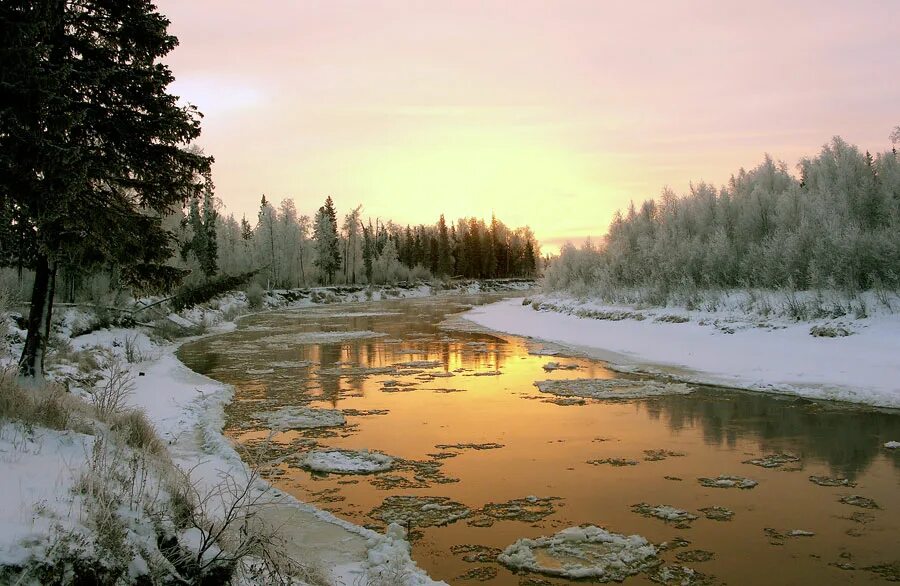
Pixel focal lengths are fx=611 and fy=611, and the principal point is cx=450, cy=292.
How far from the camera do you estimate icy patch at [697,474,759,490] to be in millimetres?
8969

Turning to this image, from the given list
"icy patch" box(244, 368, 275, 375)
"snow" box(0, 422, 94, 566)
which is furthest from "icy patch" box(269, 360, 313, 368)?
"snow" box(0, 422, 94, 566)

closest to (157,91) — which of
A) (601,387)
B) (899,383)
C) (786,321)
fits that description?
(601,387)

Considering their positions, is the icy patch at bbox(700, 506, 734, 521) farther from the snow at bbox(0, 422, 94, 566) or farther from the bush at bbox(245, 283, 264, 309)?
the bush at bbox(245, 283, 264, 309)

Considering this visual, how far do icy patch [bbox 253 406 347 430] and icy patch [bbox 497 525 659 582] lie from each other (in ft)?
22.9

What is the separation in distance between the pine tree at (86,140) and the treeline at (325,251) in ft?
110

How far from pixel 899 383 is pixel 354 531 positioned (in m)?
14.2

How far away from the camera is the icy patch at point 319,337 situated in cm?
3039

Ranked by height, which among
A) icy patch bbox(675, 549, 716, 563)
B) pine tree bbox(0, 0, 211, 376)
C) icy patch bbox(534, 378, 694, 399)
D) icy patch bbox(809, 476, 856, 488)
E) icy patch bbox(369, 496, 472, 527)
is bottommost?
icy patch bbox(369, 496, 472, 527)

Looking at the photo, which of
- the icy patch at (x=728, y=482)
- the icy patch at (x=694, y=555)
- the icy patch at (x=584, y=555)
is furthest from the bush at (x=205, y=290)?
the icy patch at (x=728, y=482)

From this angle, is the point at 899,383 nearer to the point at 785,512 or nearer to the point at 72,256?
the point at 785,512

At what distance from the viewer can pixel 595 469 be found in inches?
388

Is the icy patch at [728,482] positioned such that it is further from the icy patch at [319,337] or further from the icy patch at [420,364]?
the icy patch at [319,337]

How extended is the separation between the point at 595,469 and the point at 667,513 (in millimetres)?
1977

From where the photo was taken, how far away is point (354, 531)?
24.5ft
